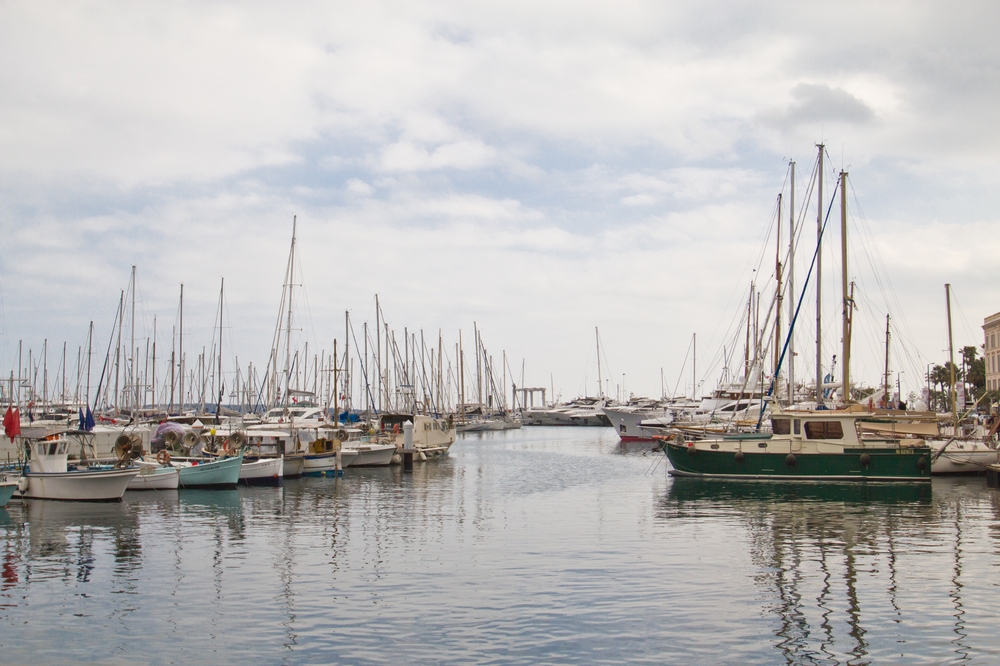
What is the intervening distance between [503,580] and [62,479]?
22.9m

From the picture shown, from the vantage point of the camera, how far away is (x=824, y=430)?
45.4 metres

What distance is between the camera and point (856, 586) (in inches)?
802

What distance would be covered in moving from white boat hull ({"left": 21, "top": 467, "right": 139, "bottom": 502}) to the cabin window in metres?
31.8

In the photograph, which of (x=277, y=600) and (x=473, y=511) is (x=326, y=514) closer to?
(x=473, y=511)

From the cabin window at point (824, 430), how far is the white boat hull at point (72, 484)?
31806 mm

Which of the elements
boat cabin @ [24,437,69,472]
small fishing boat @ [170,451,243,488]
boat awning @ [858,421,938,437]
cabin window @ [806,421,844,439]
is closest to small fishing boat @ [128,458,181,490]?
small fishing boat @ [170,451,243,488]

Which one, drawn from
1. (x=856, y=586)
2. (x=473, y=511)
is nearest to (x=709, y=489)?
(x=473, y=511)

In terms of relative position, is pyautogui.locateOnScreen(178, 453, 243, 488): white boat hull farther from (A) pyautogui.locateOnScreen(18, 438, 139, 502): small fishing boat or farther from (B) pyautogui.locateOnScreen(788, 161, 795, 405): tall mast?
(B) pyautogui.locateOnScreen(788, 161, 795, 405): tall mast

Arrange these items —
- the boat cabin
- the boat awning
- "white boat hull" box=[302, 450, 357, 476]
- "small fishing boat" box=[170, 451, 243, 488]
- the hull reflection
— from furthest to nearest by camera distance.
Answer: "white boat hull" box=[302, 450, 357, 476] → the boat awning → "small fishing boat" box=[170, 451, 243, 488] → the hull reflection → the boat cabin

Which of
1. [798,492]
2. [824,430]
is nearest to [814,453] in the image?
[824,430]

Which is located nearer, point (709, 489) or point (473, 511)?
point (473, 511)

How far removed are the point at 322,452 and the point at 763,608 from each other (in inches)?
1464

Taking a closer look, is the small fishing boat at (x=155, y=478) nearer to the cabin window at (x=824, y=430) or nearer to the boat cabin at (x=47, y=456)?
the boat cabin at (x=47, y=456)

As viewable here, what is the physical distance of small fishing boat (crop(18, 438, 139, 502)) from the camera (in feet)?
118
